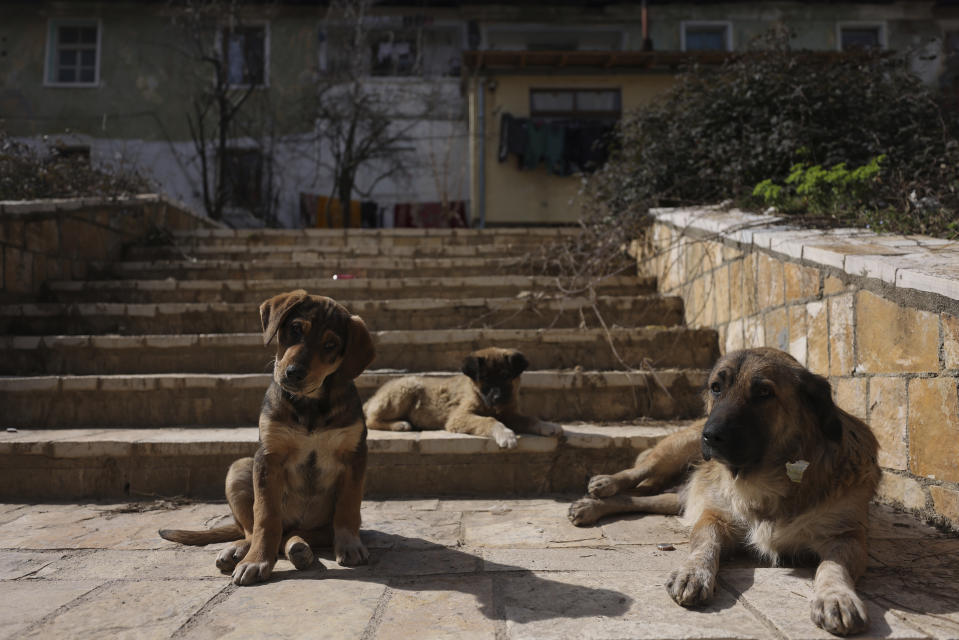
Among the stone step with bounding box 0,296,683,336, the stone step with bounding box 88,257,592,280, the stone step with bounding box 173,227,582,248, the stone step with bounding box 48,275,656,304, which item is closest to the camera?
the stone step with bounding box 0,296,683,336

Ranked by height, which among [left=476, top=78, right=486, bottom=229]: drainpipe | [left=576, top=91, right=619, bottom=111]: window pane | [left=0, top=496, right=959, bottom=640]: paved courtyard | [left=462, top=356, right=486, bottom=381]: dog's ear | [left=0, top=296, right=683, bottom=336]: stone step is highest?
[left=576, top=91, right=619, bottom=111]: window pane

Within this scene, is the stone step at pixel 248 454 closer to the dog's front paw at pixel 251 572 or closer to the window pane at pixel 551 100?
the dog's front paw at pixel 251 572

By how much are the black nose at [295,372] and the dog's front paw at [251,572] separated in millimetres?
755

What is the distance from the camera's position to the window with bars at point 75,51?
1878cm

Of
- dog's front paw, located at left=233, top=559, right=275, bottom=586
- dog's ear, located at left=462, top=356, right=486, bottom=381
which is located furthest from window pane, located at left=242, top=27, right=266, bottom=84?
dog's front paw, located at left=233, top=559, right=275, bottom=586

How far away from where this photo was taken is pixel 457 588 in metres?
2.50

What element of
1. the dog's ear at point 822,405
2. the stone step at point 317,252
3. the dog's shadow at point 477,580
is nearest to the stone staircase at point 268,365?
the stone step at point 317,252

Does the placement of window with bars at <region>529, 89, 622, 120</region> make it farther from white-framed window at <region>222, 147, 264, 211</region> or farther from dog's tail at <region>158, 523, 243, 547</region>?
dog's tail at <region>158, 523, 243, 547</region>

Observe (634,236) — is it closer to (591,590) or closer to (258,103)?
(591,590)

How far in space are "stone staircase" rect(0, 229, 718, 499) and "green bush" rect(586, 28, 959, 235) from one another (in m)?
1.35

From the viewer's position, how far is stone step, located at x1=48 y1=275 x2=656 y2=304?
6.56 meters

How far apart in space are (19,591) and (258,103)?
18.5m

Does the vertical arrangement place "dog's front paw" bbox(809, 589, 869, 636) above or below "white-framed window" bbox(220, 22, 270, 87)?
below

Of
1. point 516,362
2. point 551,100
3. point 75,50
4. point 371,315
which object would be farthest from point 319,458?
point 75,50
